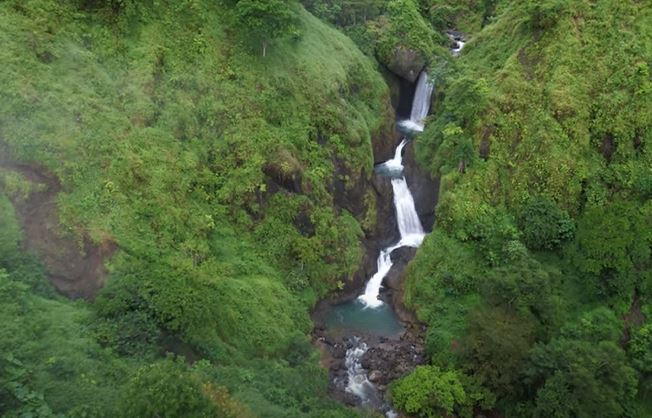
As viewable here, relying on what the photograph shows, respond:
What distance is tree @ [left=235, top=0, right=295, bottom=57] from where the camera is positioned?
27641 mm

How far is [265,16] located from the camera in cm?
2817

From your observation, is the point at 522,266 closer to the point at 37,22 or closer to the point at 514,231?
the point at 514,231

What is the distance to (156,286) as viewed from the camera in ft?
61.8

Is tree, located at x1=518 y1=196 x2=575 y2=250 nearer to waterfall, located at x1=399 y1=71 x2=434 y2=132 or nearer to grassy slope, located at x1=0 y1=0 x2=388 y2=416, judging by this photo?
grassy slope, located at x1=0 y1=0 x2=388 y2=416

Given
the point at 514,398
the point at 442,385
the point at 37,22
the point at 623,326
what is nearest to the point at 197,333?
the point at 442,385

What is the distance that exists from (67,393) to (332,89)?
24.3 m

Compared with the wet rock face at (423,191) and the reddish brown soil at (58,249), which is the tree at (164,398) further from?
the wet rock face at (423,191)

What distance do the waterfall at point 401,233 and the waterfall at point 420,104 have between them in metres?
6.34

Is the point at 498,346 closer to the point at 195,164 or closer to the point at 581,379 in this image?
the point at 581,379

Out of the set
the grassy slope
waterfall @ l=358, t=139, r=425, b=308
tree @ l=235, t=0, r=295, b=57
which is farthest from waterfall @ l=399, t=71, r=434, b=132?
tree @ l=235, t=0, r=295, b=57

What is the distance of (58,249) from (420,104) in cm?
2904

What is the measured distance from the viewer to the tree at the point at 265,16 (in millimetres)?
27641

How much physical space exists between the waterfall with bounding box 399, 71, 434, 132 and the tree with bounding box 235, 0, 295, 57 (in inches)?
557

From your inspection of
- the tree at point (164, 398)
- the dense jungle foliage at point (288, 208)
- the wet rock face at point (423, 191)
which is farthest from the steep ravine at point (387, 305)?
the tree at point (164, 398)
